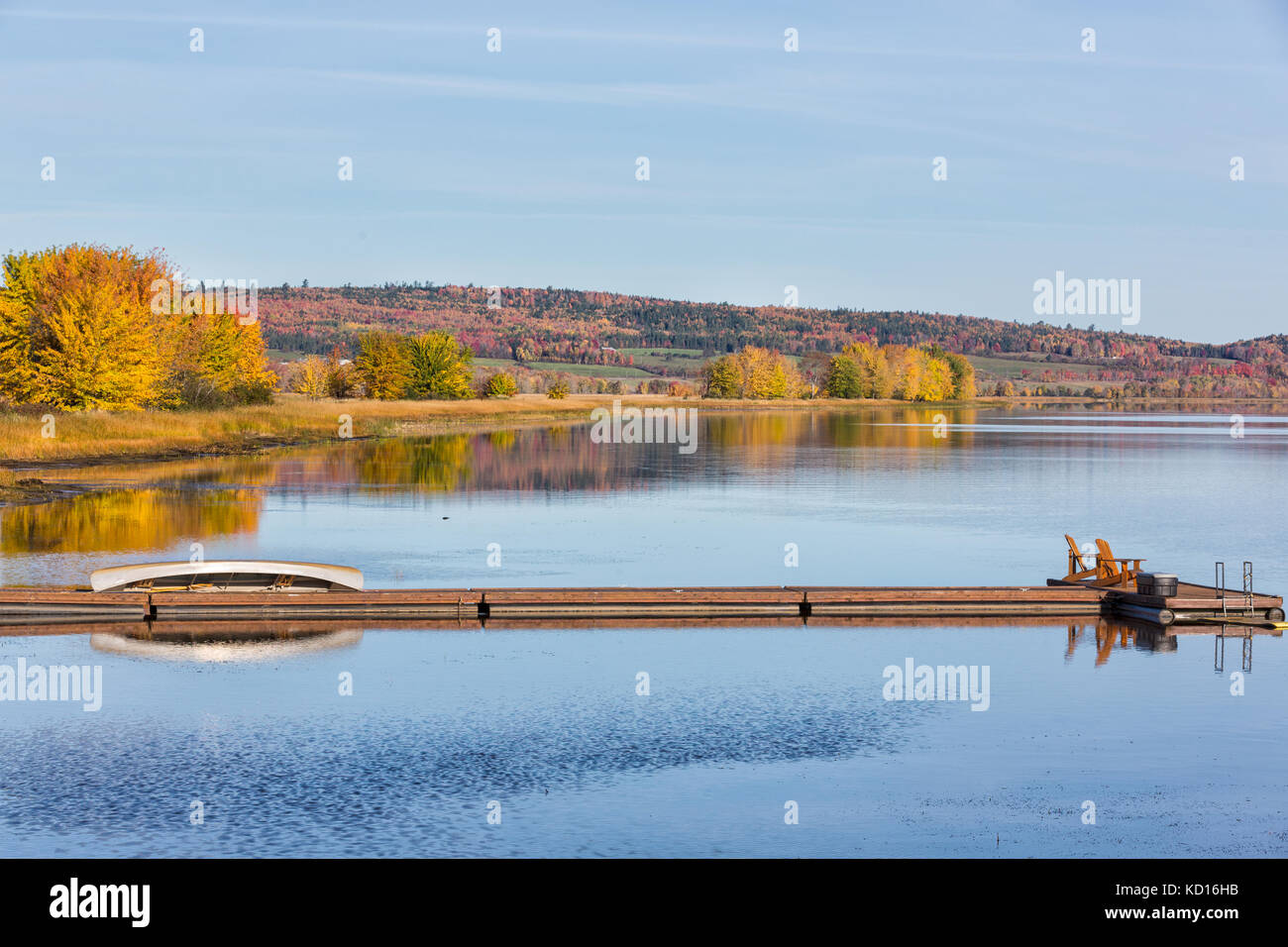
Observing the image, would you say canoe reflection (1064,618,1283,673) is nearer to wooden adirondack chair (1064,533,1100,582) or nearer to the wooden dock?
the wooden dock

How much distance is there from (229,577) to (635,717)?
1166 cm

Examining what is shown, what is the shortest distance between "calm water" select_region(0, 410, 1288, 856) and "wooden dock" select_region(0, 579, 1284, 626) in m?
0.77

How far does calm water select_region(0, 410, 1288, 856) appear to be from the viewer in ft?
45.5

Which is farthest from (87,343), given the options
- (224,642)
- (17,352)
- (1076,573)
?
(1076,573)

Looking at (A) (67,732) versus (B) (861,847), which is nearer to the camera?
(B) (861,847)

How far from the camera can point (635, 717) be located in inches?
740

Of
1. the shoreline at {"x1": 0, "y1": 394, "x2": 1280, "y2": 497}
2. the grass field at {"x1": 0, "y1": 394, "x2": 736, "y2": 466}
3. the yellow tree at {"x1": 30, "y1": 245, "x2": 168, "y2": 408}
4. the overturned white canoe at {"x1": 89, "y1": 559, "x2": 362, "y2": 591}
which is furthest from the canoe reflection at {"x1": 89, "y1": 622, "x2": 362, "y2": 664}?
the yellow tree at {"x1": 30, "y1": 245, "x2": 168, "y2": 408}

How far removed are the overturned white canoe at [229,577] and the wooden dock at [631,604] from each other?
1.59 ft

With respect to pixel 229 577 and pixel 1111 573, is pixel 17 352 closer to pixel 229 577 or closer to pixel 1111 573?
pixel 229 577

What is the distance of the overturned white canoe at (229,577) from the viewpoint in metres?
26.4
